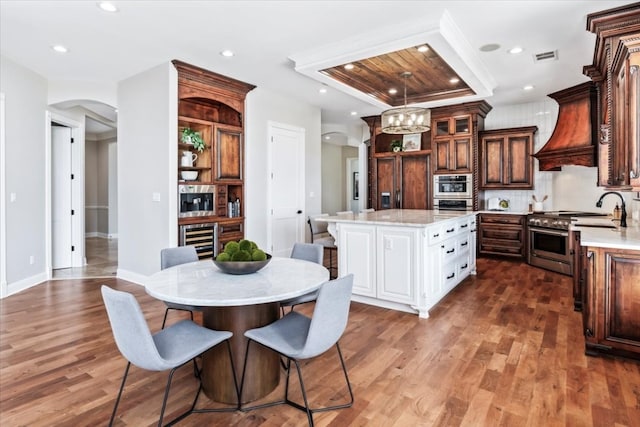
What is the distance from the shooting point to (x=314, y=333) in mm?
1793

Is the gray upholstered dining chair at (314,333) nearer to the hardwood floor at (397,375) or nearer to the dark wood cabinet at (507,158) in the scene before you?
the hardwood floor at (397,375)

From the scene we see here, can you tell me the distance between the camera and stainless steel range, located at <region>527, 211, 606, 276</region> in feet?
17.4

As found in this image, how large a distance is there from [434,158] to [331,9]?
4.37m

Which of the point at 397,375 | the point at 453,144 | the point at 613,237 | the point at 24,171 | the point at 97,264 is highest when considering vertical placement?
the point at 453,144

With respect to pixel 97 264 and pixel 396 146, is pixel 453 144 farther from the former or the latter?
pixel 97 264

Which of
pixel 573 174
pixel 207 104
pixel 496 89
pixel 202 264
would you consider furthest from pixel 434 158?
pixel 202 264

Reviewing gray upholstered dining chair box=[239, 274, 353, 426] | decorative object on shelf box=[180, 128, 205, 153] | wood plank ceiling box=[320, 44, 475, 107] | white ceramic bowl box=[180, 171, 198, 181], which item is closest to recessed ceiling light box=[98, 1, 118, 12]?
decorative object on shelf box=[180, 128, 205, 153]

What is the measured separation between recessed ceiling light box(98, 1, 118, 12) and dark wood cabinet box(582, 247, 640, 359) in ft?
14.1

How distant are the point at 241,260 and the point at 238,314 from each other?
316mm

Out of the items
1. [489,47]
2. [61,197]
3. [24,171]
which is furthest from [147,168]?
[489,47]

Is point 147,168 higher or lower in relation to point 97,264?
higher

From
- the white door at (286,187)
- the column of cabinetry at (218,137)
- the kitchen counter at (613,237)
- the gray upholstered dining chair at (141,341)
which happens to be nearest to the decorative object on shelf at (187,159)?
the column of cabinetry at (218,137)

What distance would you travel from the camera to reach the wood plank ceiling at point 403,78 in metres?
4.34

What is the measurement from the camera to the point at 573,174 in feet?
19.9
